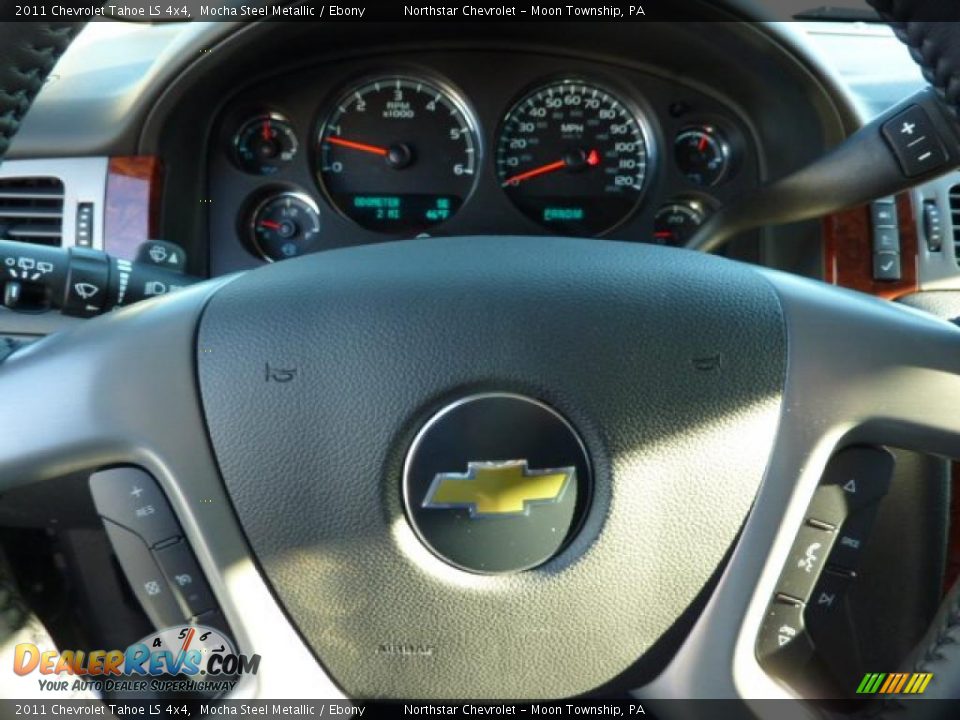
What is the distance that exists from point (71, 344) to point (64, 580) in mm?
273

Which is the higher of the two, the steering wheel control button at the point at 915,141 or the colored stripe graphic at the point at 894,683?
the steering wheel control button at the point at 915,141

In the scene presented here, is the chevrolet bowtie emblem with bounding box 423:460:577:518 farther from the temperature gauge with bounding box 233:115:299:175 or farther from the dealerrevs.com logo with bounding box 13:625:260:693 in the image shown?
the temperature gauge with bounding box 233:115:299:175

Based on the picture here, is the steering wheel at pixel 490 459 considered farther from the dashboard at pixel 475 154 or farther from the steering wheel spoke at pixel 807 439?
the dashboard at pixel 475 154

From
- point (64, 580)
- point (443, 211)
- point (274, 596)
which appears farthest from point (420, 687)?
point (443, 211)

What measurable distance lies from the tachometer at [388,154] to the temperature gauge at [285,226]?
0.25 ft

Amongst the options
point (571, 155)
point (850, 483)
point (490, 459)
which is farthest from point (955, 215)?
point (490, 459)

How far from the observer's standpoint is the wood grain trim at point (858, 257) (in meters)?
2.57

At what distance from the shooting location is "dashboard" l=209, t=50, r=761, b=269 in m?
2.92

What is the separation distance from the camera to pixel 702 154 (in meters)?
2.99

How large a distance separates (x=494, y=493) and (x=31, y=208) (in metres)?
1.93

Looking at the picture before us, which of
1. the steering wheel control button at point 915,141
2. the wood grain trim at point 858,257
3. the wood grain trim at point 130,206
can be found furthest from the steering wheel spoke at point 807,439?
the wood grain trim at point 130,206

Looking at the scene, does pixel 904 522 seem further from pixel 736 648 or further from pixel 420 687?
pixel 420 687

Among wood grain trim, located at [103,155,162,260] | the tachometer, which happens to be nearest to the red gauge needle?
the tachometer

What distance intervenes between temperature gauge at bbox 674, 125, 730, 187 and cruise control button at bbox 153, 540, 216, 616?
2.14m
